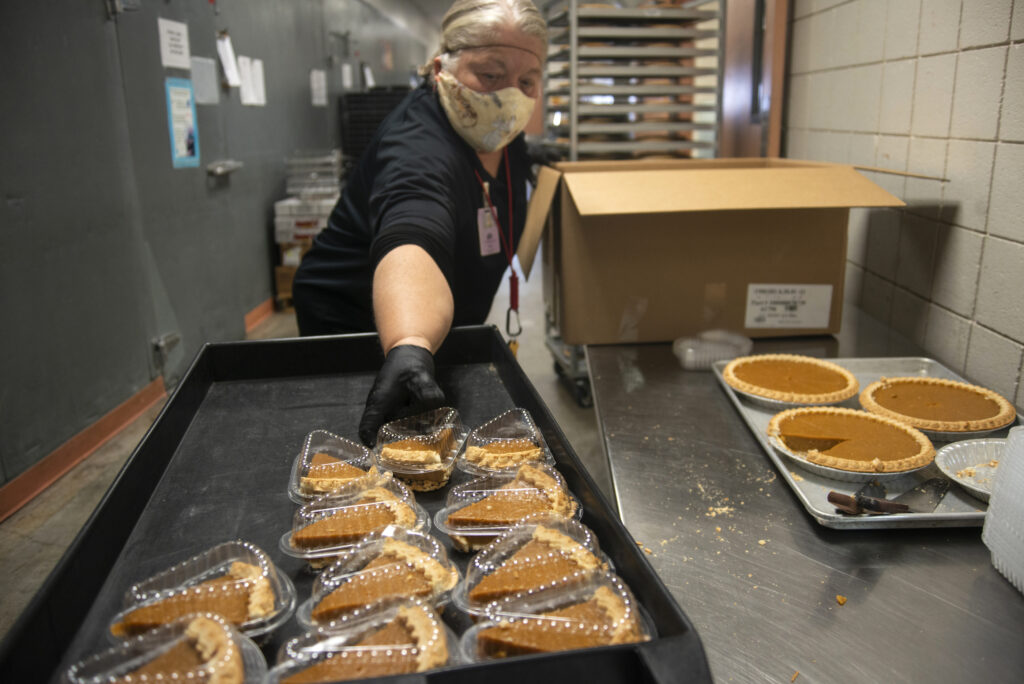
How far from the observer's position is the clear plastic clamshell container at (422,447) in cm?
106

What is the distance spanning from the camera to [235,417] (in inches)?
51.0

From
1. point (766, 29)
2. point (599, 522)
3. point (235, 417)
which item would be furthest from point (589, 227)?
point (766, 29)

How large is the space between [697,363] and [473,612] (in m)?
1.21

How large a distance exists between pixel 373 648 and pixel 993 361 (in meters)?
1.55

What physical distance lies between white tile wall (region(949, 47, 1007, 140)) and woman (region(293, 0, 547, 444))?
3.21 ft

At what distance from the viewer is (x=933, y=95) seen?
6.02ft

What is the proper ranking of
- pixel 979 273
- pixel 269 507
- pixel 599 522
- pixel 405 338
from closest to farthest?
1. pixel 599 522
2. pixel 269 507
3. pixel 405 338
4. pixel 979 273

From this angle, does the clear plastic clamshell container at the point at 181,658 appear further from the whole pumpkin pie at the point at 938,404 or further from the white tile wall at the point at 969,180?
the white tile wall at the point at 969,180

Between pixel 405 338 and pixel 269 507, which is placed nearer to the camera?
pixel 269 507

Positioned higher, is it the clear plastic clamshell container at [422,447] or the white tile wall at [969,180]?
the white tile wall at [969,180]

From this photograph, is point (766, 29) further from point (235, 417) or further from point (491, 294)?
point (235, 417)

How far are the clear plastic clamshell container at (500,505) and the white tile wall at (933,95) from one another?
4.85 ft

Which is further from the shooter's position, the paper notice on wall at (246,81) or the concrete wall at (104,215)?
the paper notice on wall at (246,81)

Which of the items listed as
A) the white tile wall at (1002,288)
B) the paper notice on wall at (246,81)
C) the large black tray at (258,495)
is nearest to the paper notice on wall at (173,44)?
the paper notice on wall at (246,81)
